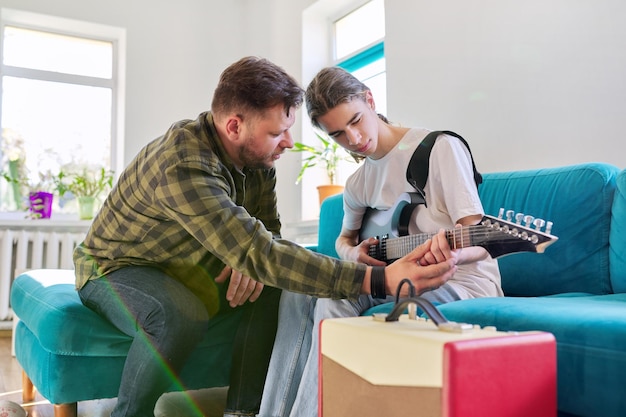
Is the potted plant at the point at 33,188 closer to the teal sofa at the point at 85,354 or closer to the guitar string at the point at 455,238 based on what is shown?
the teal sofa at the point at 85,354

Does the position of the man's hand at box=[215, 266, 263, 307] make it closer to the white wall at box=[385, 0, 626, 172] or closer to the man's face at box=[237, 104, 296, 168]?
the man's face at box=[237, 104, 296, 168]

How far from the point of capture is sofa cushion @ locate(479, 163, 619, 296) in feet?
5.48

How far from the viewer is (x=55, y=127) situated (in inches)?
171

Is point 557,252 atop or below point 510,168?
below

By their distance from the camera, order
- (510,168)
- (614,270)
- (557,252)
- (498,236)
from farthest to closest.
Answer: (510,168), (557,252), (614,270), (498,236)

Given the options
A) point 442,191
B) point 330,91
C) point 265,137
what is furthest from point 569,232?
point 265,137

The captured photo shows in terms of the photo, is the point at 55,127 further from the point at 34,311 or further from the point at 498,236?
the point at 498,236

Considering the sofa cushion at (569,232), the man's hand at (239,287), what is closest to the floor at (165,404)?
the man's hand at (239,287)

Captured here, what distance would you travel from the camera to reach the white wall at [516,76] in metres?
2.03

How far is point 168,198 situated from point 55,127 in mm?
3401

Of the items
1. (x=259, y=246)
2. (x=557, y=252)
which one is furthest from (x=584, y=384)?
(x=557, y=252)

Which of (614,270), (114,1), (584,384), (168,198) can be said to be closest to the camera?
(584,384)

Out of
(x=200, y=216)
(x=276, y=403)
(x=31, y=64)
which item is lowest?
(x=276, y=403)

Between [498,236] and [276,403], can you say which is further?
[276,403]
